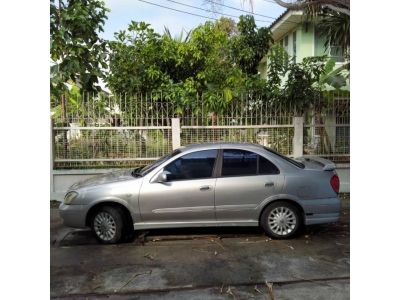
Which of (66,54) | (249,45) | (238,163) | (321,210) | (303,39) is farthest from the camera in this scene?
(303,39)

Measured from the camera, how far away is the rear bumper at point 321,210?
602 centimetres

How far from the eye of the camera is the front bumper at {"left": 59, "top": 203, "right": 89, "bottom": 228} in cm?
595

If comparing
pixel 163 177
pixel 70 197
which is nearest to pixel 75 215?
pixel 70 197

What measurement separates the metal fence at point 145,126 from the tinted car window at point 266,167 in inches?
125

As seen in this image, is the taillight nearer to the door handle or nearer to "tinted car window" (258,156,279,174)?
"tinted car window" (258,156,279,174)

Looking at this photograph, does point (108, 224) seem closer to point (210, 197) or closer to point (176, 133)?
point (210, 197)

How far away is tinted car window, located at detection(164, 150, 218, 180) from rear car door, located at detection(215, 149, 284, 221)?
0.20 meters

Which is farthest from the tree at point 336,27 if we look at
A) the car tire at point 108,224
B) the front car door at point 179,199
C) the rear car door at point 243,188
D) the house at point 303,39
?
the car tire at point 108,224

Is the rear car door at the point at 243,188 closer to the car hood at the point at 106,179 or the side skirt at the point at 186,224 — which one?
the side skirt at the point at 186,224

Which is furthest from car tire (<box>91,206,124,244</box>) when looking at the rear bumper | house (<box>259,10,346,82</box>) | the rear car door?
house (<box>259,10,346,82</box>)

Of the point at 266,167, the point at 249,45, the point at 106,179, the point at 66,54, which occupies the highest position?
the point at 249,45

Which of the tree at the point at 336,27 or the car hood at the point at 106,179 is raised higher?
the tree at the point at 336,27

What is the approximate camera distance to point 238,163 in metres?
6.15

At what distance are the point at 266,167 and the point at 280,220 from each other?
815 millimetres
